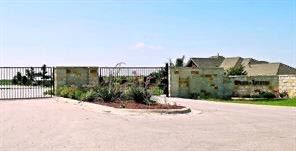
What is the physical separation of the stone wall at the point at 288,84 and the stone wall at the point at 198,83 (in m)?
3.16

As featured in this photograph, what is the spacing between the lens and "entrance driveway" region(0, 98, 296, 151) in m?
8.98

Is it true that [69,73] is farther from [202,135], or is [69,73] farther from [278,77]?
[202,135]

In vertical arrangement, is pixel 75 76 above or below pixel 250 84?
above

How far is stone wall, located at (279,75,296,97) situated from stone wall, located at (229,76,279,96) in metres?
0.68

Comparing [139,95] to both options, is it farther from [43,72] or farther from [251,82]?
[251,82]

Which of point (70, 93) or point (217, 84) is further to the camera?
point (217, 84)

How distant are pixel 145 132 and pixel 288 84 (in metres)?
18.8

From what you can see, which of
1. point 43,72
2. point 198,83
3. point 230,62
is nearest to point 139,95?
point 198,83

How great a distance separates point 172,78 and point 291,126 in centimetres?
1542

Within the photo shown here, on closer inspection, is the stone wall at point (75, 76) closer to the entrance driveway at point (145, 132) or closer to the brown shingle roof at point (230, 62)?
the entrance driveway at point (145, 132)

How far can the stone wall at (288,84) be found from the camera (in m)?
27.2

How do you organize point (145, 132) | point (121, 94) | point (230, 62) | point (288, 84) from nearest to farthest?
1. point (145, 132)
2. point (121, 94)
3. point (288, 84)
4. point (230, 62)

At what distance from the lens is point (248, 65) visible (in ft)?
210

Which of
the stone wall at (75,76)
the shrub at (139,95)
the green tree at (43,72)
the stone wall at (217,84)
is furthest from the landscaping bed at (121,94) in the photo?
the stone wall at (217,84)
